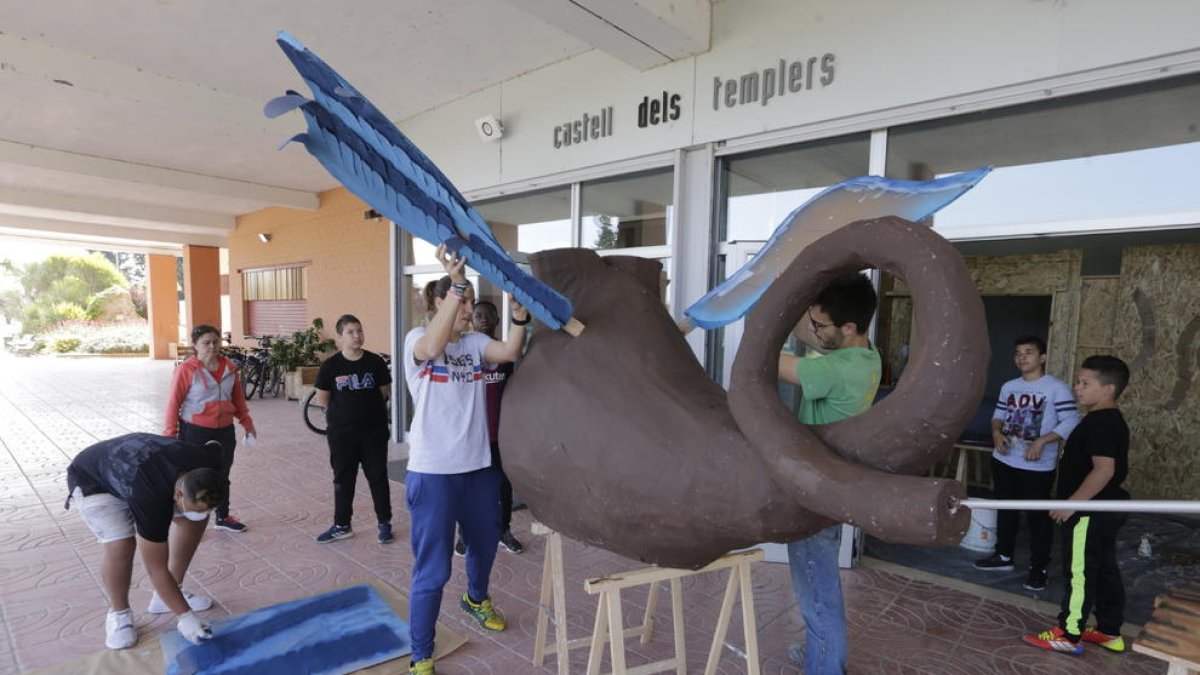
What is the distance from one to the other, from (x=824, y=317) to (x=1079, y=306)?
5.90 metres

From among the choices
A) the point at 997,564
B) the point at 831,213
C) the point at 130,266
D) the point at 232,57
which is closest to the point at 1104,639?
the point at 997,564

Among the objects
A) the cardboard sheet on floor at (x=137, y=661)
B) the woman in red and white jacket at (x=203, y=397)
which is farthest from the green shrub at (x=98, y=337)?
the cardboard sheet on floor at (x=137, y=661)

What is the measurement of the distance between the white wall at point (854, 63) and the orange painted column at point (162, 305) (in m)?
18.5

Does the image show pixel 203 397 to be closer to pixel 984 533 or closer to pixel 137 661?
pixel 137 661

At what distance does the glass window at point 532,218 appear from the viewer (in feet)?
17.5

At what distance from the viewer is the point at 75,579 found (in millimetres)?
3400

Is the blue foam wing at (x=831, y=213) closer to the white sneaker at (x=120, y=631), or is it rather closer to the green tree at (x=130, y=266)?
the white sneaker at (x=120, y=631)

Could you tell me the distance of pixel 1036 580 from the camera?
3514 mm

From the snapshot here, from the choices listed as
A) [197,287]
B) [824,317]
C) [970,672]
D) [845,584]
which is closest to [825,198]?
[824,317]

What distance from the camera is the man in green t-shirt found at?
1757 mm

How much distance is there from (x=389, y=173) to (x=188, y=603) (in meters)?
2.97

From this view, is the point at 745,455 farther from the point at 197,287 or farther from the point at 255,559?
the point at 197,287

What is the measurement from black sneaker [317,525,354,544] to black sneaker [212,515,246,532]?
→ 616mm

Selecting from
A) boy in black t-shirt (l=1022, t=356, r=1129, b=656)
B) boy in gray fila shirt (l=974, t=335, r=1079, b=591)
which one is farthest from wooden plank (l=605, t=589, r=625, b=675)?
boy in gray fila shirt (l=974, t=335, r=1079, b=591)
